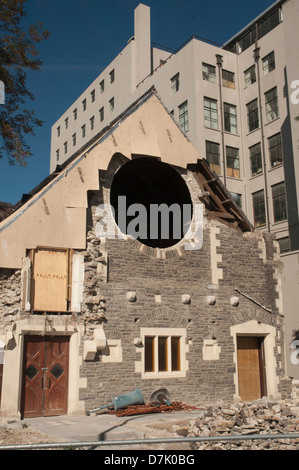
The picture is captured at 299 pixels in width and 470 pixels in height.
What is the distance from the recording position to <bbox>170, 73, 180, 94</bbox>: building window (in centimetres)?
3644

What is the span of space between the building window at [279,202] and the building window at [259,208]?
1033mm

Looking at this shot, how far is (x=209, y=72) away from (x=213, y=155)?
20.3 ft

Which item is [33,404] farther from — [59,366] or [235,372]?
[235,372]

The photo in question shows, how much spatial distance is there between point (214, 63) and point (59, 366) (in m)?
28.2

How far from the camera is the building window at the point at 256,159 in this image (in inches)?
1340

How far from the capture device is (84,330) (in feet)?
46.4

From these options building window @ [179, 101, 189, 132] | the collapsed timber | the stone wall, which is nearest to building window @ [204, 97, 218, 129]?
building window @ [179, 101, 189, 132]

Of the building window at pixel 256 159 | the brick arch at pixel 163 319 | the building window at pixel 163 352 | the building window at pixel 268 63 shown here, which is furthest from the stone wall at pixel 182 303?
the building window at pixel 268 63

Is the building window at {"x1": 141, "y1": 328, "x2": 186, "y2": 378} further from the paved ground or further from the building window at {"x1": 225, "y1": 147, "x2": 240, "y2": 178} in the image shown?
the building window at {"x1": 225, "y1": 147, "x2": 240, "y2": 178}

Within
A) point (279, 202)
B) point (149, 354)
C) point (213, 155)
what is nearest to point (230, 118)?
point (213, 155)

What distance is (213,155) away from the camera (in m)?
34.6

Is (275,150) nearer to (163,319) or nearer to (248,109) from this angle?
(248,109)

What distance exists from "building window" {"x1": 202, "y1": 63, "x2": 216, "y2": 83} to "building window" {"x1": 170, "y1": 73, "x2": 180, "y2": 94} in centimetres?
A: 198

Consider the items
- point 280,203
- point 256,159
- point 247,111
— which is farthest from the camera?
point 247,111
